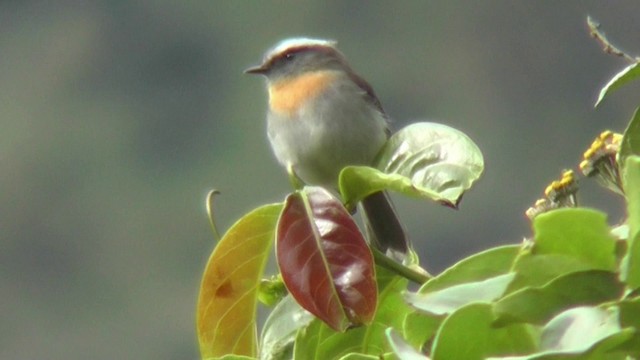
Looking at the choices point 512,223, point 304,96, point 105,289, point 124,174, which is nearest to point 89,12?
point 124,174

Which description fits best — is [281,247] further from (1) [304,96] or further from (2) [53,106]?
(2) [53,106]

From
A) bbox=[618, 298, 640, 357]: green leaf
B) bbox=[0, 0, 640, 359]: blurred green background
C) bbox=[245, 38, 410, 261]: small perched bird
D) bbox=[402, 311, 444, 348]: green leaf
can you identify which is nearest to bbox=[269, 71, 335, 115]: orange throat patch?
bbox=[245, 38, 410, 261]: small perched bird

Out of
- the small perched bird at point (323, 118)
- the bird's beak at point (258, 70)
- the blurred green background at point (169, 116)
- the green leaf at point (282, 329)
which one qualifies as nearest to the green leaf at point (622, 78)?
the green leaf at point (282, 329)

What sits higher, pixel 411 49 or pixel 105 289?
pixel 411 49

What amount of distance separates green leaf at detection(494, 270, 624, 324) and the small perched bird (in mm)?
1706

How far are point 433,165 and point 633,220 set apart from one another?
369 mm

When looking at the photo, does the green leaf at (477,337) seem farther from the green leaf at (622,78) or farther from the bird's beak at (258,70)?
the bird's beak at (258,70)

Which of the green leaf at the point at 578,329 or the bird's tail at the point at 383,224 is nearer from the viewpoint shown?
the green leaf at the point at 578,329

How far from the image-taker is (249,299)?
3.53 ft

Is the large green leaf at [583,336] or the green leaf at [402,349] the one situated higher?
the large green leaf at [583,336]

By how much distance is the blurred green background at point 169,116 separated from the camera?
17469mm

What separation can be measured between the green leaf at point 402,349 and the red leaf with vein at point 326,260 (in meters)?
0.23

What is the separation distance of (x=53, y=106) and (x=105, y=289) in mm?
3271

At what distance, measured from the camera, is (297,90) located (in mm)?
3094
